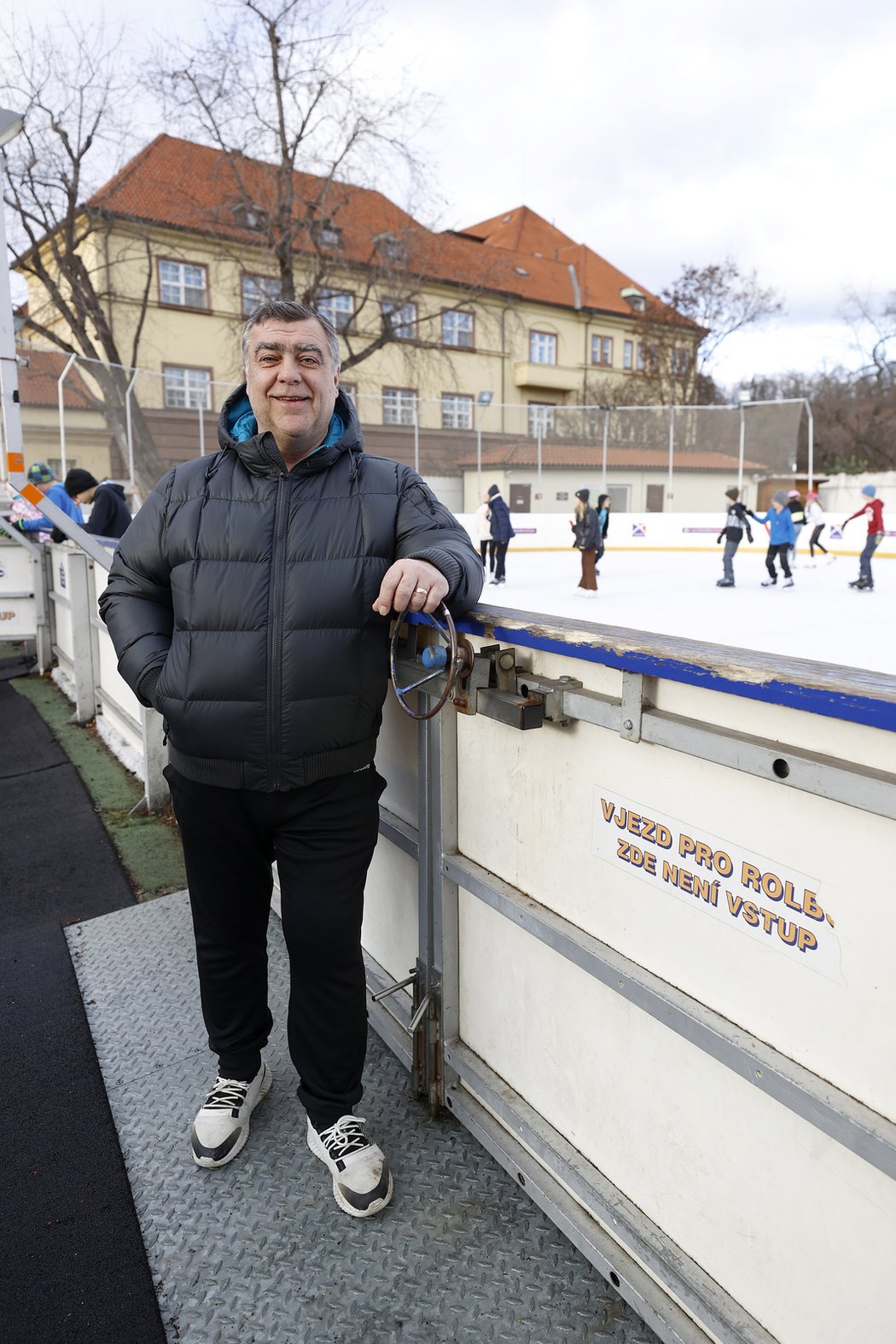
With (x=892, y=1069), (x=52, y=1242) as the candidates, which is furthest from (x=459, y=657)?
(x=52, y=1242)

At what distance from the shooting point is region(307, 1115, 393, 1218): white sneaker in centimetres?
190

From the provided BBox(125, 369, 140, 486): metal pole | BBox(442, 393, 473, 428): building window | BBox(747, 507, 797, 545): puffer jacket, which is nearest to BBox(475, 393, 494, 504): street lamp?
BBox(442, 393, 473, 428): building window

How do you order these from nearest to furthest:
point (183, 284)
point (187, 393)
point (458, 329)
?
point (187, 393), point (183, 284), point (458, 329)

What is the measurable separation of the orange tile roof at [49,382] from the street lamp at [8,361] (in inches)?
299

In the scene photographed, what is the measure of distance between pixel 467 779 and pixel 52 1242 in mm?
1281

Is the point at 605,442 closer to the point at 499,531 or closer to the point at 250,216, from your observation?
the point at 499,531

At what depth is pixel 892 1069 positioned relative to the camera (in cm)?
116

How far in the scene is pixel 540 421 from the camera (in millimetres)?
21516

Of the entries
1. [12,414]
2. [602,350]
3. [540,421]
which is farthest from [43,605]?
[602,350]

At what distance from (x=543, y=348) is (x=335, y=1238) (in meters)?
42.2

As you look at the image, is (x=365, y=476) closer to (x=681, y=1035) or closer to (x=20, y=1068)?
(x=681, y=1035)

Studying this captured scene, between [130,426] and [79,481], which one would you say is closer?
[79,481]

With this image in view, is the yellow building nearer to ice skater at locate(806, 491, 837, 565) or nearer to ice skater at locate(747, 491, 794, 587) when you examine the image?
ice skater at locate(806, 491, 837, 565)

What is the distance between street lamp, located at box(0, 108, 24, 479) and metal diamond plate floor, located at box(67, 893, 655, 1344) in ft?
14.0
